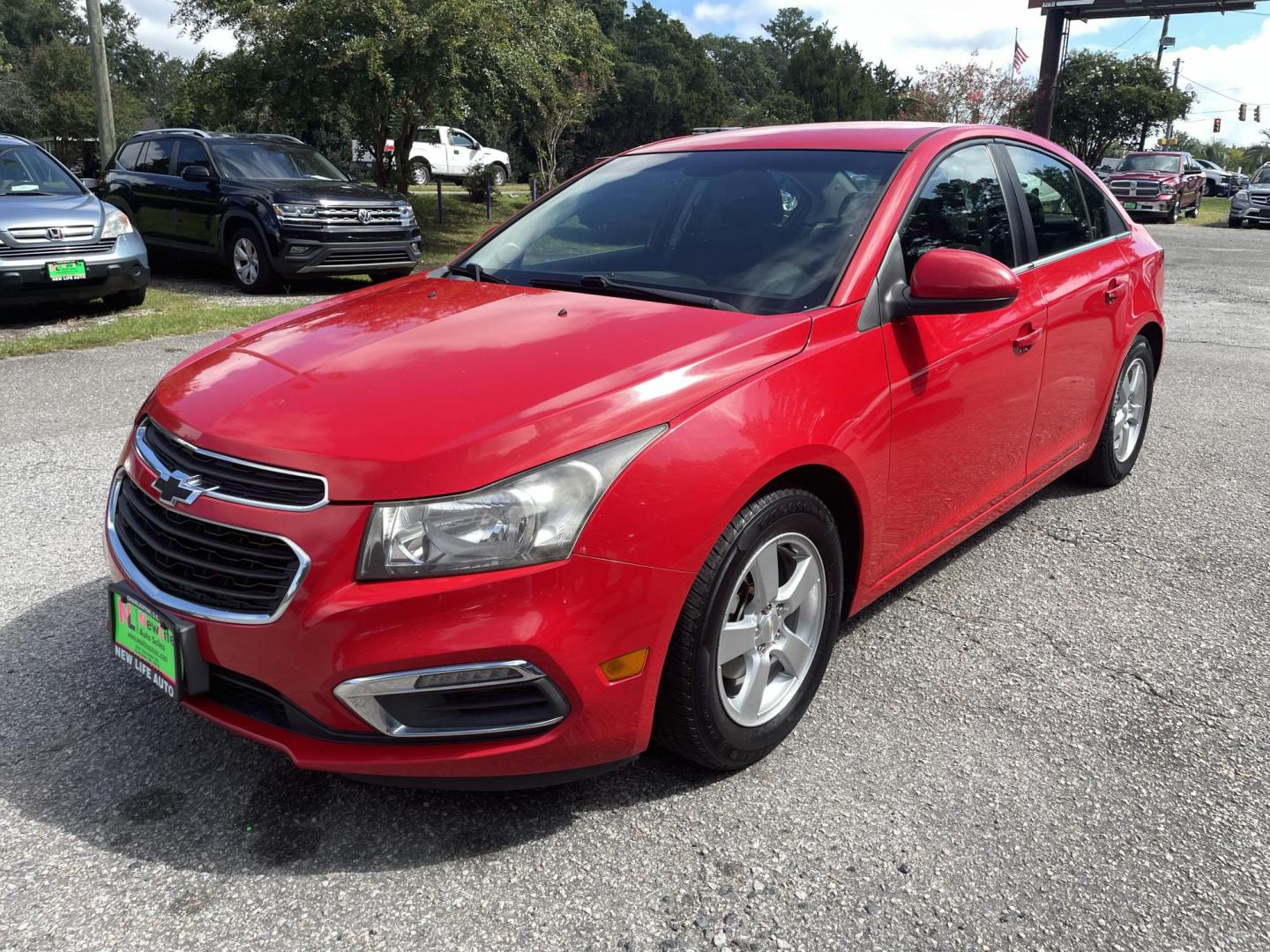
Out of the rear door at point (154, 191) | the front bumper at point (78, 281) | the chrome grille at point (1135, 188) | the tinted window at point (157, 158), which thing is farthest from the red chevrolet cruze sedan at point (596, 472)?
the chrome grille at point (1135, 188)

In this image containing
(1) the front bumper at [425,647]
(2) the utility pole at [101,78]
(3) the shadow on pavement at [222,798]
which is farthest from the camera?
(2) the utility pole at [101,78]

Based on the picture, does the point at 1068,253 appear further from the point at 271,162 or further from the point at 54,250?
the point at 271,162

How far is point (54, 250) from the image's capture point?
8414 millimetres

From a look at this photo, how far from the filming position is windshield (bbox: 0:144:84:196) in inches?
351

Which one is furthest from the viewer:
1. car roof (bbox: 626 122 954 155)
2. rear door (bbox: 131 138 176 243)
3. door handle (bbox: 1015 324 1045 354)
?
rear door (bbox: 131 138 176 243)

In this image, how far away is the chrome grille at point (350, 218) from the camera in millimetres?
10625

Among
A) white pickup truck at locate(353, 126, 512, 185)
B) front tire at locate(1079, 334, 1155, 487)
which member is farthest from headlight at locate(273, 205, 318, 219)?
white pickup truck at locate(353, 126, 512, 185)

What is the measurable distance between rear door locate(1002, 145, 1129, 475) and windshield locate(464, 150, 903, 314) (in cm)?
94

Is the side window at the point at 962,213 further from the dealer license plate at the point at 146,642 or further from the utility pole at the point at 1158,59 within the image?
the utility pole at the point at 1158,59

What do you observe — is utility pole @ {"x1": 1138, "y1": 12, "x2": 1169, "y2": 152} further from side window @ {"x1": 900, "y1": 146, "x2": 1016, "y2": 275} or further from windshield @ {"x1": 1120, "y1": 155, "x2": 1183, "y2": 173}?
side window @ {"x1": 900, "y1": 146, "x2": 1016, "y2": 275}

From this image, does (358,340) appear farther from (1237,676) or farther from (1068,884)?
(1237,676)

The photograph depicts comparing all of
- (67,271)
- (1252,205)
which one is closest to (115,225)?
(67,271)

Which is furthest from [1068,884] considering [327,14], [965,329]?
[327,14]

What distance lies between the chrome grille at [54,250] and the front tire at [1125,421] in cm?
807
